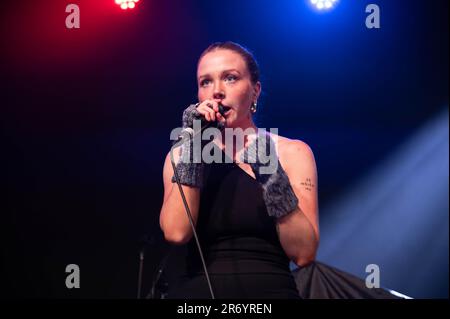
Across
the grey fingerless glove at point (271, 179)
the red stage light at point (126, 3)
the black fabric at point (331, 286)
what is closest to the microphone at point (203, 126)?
the grey fingerless glove at point (271, 179)

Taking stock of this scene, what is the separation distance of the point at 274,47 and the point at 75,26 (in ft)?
2.87

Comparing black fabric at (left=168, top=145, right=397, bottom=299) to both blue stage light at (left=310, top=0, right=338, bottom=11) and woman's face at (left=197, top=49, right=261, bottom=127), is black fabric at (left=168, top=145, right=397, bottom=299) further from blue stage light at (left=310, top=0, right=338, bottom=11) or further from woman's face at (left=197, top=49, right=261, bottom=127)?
blue stage light at (left=310, top=0, right=338, bottom=11)

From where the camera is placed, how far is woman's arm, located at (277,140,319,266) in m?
1.49

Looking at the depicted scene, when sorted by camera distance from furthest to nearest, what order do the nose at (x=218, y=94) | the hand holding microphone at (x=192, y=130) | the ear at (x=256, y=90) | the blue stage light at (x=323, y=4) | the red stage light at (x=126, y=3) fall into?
1. the blue stage light at (x=323, y=4)
2. the red stage light at (x=126, y=3)
3. the ear at (x=256, y=90)
4. the nose at (x=218, y=94)
5. the hand holding microphone at (x=192, y=130)

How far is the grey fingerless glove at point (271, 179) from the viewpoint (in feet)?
4.76

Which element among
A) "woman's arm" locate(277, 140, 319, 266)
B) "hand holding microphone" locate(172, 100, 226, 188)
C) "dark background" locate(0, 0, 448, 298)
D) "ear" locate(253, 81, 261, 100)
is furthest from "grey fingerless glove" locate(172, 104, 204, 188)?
"dark background" locate(0, 0, 448, 298)

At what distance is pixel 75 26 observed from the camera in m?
2.23

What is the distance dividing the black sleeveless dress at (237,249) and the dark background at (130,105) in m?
0.48

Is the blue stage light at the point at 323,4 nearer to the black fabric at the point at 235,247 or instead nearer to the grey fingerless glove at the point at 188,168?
the black fabric at the point at 235,247

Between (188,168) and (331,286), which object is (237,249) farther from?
(331,286)

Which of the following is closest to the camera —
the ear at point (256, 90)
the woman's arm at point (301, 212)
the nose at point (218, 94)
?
the woman's arm at point (301, 212)

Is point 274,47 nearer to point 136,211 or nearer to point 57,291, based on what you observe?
point 136,211

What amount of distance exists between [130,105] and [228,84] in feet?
2.70

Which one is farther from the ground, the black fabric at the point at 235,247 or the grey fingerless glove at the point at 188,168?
the grey fingerless glove at the point at 188,168
